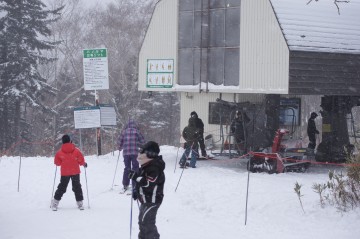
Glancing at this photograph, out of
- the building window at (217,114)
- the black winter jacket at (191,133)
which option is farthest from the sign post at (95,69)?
the building window at (217,114)

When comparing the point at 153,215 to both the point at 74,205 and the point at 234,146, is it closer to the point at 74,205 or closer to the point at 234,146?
the point at 74,205

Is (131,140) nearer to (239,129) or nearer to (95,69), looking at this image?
(239,129)

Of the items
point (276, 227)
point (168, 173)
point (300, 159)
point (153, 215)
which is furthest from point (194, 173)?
point (153, 215)

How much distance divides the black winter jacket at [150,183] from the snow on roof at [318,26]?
10.3 metres

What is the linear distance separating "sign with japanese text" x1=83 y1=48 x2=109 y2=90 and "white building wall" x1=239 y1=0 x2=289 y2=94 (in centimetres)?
511

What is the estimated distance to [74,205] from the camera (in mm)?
12781

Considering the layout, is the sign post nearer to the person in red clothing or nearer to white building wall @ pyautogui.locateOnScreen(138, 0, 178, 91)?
white building wall @ pyautogui.locateOnScreen(138, 0, 178, 91)

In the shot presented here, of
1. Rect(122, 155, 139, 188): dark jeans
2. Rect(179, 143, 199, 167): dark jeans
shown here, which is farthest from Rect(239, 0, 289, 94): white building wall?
Rect(122, 155, 139, 188): dark jeans

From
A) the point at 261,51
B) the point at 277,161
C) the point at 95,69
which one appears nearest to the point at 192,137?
the point at 277,161

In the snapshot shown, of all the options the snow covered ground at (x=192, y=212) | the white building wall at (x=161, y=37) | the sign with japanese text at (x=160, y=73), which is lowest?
the snow covered ground at (x=192, y=212)

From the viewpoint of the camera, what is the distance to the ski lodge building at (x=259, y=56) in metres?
18.2

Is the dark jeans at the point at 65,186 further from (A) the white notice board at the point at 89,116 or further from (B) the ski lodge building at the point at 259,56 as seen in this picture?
(B) the ski lodge building at the point at 259,56

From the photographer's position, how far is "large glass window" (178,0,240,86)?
64.1 ft

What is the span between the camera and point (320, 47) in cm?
1881
